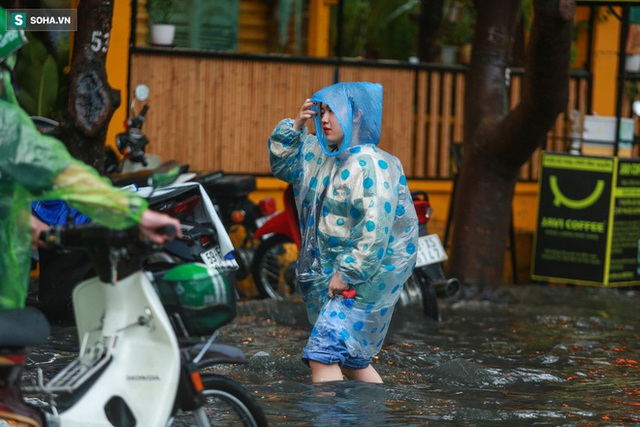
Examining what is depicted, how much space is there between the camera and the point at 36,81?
34.0ft

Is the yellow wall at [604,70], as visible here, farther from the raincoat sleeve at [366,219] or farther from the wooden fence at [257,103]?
the raincoat sleeve at [366,219]

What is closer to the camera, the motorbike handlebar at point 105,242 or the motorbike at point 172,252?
the motorbike handlebar at point 105,242

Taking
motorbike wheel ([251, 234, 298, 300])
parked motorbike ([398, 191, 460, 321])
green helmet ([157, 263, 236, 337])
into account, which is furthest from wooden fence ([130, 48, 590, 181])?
green helmet ([157, 263, 236, 337])

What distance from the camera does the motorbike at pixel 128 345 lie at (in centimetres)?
410

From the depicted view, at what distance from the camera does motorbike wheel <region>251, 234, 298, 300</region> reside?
987 centimetres

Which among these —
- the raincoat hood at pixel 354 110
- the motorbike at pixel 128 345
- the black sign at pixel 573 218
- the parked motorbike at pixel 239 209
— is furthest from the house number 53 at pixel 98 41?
the black sign at pixel 573 218

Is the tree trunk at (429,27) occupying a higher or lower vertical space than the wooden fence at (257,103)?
higher

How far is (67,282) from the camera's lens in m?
7.41

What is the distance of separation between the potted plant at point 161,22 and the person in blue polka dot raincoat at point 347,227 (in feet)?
17.0

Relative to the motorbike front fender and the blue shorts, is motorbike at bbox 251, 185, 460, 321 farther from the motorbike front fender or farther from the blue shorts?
the motorbike front fender

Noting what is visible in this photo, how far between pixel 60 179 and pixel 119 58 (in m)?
6.93

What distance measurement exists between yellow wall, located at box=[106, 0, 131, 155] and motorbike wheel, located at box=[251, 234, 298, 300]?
1.79 meters

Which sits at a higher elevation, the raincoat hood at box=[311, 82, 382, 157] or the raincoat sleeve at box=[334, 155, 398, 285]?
the raincoat hood at box=[311, 82, 382, 157]

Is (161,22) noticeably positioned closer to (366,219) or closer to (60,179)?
(366,219)
